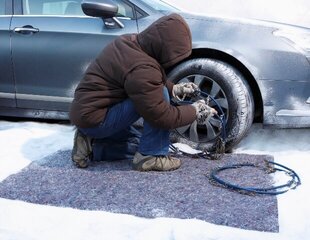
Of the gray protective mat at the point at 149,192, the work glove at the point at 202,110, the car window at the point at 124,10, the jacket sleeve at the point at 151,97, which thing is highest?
the car window at the point at 124,10

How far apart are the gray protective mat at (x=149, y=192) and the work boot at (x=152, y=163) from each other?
4 centimetres

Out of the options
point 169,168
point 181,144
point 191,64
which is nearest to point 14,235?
point 169,168

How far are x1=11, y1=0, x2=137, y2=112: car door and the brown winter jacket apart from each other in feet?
2.50

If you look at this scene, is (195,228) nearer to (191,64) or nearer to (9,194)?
(9,194)

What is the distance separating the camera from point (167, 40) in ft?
8.02

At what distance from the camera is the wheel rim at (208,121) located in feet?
10.1

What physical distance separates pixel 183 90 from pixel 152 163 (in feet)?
1.87

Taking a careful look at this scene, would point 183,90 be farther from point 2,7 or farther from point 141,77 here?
point 2,7

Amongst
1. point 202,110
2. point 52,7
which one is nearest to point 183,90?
point 202,110

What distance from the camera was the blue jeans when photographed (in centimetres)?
262

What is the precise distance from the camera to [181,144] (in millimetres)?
3213

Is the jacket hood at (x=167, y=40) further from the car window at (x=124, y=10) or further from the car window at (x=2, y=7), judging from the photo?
the car window at (x=2, y=7)

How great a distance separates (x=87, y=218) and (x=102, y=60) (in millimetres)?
963

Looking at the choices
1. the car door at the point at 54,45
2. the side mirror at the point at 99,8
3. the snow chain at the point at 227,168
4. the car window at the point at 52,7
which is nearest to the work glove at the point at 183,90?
the snow chain at the point at 227,168
